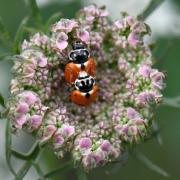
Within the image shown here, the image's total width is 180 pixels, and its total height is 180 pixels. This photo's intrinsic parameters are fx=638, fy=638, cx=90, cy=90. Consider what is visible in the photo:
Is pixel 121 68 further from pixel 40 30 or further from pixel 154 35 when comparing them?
pixel 154 35

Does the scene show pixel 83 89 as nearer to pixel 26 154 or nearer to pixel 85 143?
pixel 85 143

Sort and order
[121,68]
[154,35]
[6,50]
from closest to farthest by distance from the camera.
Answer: [121,68] → [6,50] → [154,35]

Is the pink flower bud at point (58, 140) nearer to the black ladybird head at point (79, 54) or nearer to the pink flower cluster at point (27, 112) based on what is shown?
the pink flower cluster at point (27, 112)

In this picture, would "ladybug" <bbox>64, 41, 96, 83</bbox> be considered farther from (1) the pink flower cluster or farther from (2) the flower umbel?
(1) the pink flower cluster

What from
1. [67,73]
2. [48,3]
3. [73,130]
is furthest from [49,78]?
[48,3]

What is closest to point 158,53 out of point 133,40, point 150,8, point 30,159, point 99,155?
point 150,8

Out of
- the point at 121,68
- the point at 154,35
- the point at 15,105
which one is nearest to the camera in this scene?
the point at 15,105

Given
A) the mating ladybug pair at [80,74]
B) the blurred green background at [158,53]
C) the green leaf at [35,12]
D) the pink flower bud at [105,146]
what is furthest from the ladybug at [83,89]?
the blurred green background at [158,53]
